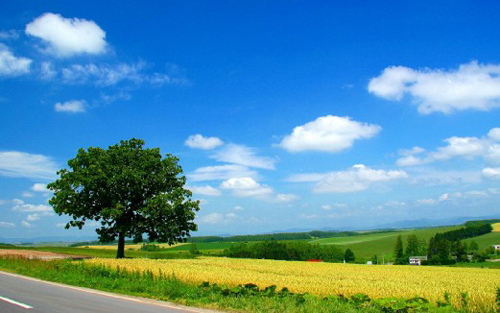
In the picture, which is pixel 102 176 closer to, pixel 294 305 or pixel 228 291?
pixel 228 291

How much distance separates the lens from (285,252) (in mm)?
104875

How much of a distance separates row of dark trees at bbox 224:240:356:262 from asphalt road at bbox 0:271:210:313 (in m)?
81.9

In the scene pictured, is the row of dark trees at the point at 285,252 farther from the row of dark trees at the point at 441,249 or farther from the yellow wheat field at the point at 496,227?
the yellow wheat field at the point at 496,227

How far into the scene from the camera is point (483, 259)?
105 m

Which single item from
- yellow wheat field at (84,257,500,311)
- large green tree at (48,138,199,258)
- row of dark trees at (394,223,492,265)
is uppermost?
large green tree at (48,138,199,258)

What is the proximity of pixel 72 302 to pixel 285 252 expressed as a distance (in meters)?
95.9

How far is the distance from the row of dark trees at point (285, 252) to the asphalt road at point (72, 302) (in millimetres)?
81854

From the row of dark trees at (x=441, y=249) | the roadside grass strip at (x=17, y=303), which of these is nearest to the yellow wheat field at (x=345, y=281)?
the roadside grass strip at (x=17, y=303)

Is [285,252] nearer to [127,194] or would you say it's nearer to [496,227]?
[127,194]

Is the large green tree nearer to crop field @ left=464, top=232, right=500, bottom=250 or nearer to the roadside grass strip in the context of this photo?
the roadside grass strip

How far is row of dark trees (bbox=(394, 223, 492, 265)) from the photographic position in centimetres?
11062

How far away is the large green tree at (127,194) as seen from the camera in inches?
1609

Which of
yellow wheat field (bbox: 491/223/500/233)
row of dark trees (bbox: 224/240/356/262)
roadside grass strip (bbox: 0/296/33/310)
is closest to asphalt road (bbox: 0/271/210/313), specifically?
roadside grass strip (bbox: 0/296/33/310)

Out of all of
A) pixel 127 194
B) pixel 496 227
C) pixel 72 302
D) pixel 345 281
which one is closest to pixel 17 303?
pixel 72 302
